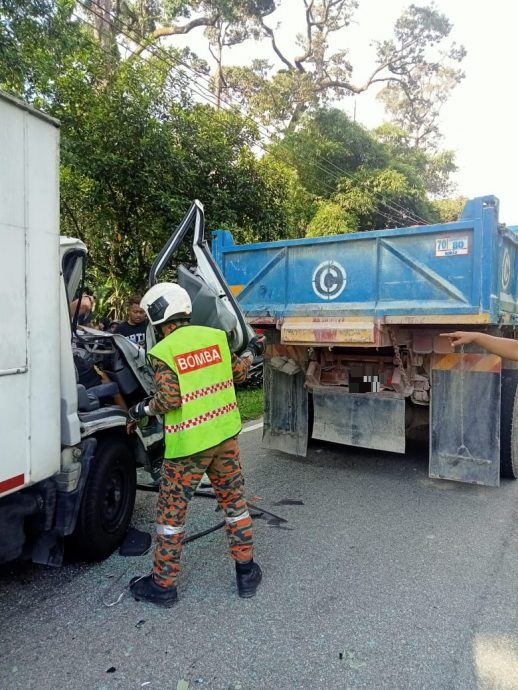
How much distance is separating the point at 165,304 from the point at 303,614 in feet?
5.87

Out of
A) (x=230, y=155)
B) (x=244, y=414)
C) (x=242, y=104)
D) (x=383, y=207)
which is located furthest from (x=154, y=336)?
(x=242, y=104)

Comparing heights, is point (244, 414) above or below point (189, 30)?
below

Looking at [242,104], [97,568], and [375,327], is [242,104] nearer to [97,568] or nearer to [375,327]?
[375,327]

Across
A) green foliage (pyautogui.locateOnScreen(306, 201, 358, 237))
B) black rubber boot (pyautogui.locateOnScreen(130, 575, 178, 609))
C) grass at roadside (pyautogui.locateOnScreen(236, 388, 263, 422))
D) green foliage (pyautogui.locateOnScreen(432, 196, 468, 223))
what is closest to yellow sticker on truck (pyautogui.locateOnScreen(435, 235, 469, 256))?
black rubber boot (pyautogui.locateOnScreen(130, 575, 178, 609))

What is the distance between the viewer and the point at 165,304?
2.94 meters

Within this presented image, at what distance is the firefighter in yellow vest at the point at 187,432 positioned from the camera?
112 inches

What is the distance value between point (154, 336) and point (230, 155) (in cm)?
656

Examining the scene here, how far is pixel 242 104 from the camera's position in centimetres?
2278

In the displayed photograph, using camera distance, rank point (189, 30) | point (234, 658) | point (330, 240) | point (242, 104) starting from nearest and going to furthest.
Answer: point (234, 658), point (330, 240), point (189, 30), point (242, 104)

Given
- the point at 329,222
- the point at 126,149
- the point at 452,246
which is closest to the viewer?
the point at 452,246

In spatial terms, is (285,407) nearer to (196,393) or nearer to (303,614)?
(196,393)

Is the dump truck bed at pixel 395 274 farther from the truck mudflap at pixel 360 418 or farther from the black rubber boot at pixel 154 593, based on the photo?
the black rubber boot at pixel 154 593

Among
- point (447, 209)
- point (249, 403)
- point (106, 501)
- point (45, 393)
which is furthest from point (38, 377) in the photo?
point (447, 209)

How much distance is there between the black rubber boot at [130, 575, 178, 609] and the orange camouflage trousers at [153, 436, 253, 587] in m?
0.04
